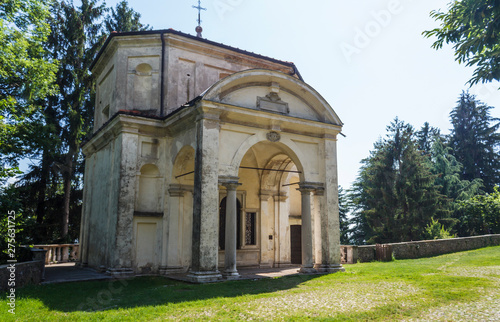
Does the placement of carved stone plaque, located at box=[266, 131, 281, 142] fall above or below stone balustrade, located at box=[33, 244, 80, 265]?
above

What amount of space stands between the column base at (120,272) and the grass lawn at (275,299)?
33.5 inches

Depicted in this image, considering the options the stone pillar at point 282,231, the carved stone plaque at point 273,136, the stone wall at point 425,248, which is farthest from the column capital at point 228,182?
the stone wall at point 425,248

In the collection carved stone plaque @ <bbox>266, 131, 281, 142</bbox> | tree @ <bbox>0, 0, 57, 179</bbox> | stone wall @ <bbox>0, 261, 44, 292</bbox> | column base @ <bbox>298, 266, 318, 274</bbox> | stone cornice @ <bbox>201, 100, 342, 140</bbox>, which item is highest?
tree @ <bbox>0, 0, 57, 179</bbox>

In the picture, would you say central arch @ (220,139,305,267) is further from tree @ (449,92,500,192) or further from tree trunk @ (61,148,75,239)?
tree @ (449,92,500,192)

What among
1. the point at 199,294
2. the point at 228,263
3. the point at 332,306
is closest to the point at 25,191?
the point at 228,263

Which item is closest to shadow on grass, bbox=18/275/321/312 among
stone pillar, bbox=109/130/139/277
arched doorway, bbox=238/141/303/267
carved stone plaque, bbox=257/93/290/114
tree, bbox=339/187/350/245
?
stone pillar, bbox=109/130/139/277

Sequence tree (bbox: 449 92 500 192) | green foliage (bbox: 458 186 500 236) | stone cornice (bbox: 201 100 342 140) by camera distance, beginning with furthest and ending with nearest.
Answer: tree (bbox: 449 92 500 192) < green foliage (bbox: 458 186 500 236) < stone cornice (bbox: 201 100 342 140)

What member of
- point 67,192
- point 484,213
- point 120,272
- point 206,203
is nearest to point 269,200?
point 206,203

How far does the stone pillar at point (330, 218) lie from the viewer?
13.9 metres

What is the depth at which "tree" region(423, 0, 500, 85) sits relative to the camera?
7.79 m

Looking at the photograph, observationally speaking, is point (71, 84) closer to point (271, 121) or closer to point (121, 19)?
point (121, 19)

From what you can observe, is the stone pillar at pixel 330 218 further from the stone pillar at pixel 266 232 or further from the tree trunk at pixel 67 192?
the tree trunk at pixel 67 192

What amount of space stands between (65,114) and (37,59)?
8.52 meters

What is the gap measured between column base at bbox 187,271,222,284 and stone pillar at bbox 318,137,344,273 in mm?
4369
